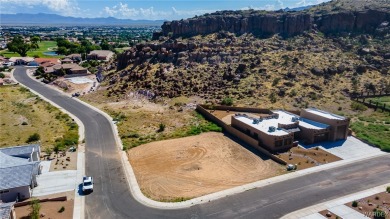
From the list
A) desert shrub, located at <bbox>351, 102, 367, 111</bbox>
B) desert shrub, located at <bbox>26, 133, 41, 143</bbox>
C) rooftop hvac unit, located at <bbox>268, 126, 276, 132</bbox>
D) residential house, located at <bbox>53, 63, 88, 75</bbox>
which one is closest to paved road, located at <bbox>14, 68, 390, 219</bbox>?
desert shrub, located at <bbox>26, 133, 41, 143</bbox>

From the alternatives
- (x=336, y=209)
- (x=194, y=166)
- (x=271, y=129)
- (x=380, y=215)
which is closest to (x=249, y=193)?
(x=336, y=209)

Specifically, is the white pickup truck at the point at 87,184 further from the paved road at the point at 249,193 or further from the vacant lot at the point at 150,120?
the vacant lot at the point at 150,120

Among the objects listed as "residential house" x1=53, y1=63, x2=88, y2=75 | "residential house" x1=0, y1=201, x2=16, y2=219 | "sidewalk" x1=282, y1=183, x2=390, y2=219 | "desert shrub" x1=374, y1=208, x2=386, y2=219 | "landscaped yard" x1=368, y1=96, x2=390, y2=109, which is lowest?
"sidewalk" x1=282, y1=183, x2=390, y2=219

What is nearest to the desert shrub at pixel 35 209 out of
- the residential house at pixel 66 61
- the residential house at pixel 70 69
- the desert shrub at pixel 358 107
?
the desert shrub at pixel 358 107

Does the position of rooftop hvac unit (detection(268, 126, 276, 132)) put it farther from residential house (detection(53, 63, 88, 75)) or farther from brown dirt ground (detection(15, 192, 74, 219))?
residential house (detection(53, 63, 88, 75))

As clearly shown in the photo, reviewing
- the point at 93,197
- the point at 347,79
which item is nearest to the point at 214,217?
the point at 93,197
